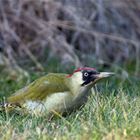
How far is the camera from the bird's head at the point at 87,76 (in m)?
5.32

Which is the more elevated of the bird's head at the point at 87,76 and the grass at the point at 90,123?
the bird's head at the point at 87,76

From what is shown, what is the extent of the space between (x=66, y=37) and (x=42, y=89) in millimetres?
4310

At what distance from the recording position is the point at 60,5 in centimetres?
955

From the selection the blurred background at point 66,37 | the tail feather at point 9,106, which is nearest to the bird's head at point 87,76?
the tail feather at point 9,106

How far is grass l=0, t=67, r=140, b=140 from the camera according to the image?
4.36 metres

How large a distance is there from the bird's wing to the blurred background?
3.12m

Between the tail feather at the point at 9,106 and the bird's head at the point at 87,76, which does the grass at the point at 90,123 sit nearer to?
the tail feather at the point at 9,106

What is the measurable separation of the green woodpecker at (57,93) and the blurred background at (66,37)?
10.4 feet

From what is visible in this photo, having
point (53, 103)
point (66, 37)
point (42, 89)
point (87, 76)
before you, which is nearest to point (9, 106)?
point (42, 89)

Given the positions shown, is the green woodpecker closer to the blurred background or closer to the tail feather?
the tail feather

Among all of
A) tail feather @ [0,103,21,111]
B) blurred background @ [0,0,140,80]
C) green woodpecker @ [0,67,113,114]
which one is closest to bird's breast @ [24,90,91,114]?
green woodpecker @ [0,67,113,114]

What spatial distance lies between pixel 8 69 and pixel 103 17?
1893 mm

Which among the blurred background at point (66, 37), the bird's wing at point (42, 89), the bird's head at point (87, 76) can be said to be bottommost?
the blurred background at point (66, 37)

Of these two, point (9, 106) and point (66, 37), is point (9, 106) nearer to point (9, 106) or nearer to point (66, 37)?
point (9, 106)
